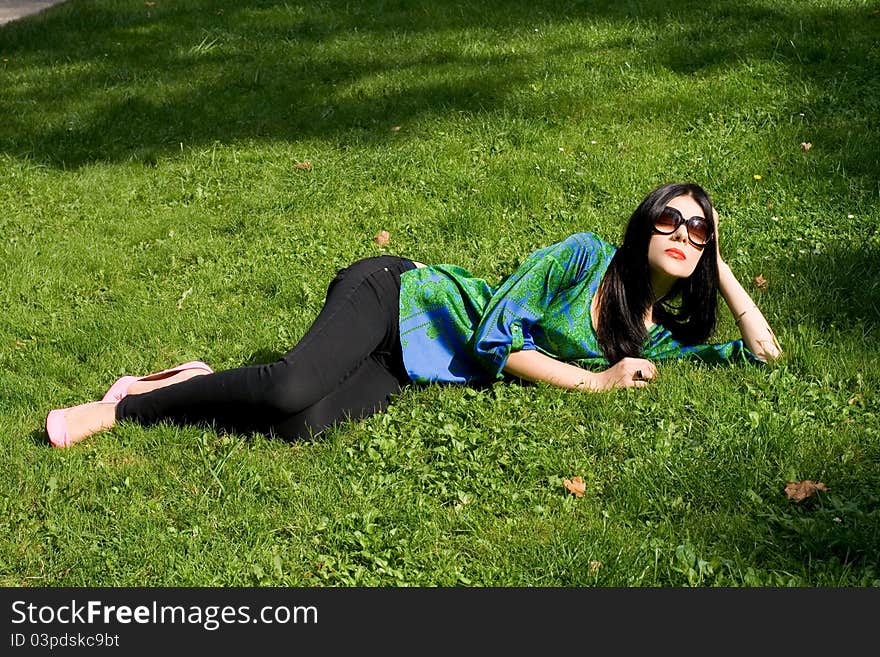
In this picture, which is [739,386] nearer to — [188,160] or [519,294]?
[519,294]

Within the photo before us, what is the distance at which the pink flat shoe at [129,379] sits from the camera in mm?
4477

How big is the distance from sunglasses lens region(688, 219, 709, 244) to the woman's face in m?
0.02

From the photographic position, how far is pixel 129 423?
422 cm

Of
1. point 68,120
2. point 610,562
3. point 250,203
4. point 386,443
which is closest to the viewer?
point 610,562

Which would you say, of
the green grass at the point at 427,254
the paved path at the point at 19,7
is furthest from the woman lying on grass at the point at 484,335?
the paved path at the point at 19,7

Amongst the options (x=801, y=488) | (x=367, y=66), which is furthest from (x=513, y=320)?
(x=367, y=66)

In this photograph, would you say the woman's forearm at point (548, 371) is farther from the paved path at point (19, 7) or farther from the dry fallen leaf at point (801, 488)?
the paved path at point (19, 7)

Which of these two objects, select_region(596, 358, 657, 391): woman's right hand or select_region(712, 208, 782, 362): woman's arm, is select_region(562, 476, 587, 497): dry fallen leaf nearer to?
select_region(596, 358, 657, 391): woman's right hand

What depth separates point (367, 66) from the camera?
861cm

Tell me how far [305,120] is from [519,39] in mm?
2106

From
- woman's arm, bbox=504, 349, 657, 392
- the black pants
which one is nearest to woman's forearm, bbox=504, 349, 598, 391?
woman's arm, bbox=504, 349, 657, 392

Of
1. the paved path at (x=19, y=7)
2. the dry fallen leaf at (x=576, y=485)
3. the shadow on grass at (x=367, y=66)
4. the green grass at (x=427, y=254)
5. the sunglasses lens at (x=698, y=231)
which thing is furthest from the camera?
the paved path at (x=19, y=7)

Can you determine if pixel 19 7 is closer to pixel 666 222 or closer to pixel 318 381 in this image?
pixel 318 381

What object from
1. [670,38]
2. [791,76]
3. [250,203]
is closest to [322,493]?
[250,203]
